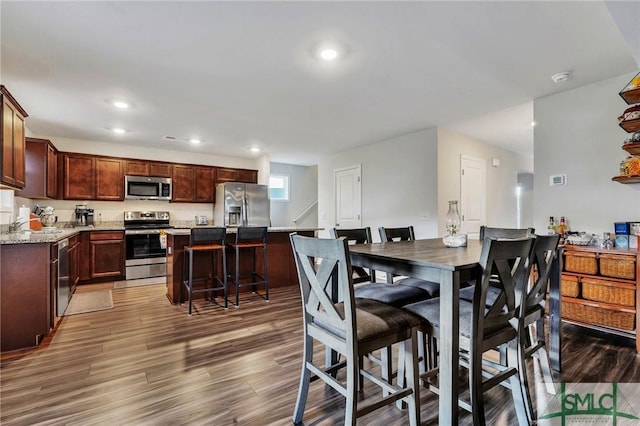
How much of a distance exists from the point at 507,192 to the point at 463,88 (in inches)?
140

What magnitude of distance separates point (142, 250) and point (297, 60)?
4.28 meters

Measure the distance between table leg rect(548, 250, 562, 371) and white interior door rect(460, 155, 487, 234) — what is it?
2.84m

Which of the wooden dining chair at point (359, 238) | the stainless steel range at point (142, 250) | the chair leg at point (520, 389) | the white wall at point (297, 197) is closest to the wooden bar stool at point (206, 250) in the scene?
the stainless steel range at point (142, 250)

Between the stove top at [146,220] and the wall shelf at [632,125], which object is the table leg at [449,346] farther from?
the stove top at [146,220]

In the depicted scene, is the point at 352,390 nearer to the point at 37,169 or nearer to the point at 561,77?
the point at 561,77

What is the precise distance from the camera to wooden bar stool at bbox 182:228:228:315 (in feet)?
11.5

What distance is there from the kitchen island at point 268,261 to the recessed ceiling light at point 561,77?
3364mm

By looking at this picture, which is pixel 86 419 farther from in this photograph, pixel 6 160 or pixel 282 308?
pixel 6 160

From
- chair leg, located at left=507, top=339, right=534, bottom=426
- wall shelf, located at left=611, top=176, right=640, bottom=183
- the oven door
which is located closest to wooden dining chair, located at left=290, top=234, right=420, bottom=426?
chair leg, located at left=507, top=339, right=534, bottom=426

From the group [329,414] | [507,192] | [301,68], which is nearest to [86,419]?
[329,414]

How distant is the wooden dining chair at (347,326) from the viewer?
1.32 m

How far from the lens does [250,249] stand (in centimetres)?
430

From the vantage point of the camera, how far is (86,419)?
5.39 feet

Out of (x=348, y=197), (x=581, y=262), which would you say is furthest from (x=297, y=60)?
(x=348, y=197)
